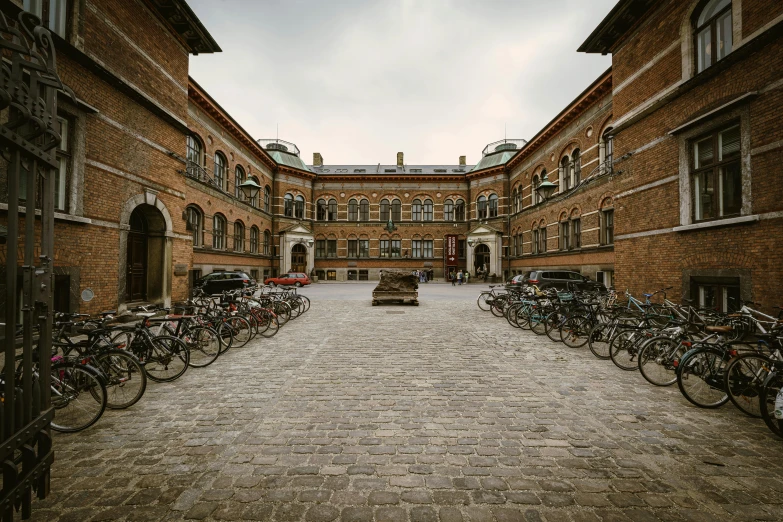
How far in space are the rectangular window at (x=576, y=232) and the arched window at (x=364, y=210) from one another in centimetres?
2177

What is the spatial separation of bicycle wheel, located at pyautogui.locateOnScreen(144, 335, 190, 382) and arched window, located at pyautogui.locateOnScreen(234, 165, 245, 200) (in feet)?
73.7

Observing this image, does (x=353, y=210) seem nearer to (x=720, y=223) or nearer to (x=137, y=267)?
(x=137, y=267)

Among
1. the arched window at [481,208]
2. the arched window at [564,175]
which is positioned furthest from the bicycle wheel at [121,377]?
the arched window at [481,208]

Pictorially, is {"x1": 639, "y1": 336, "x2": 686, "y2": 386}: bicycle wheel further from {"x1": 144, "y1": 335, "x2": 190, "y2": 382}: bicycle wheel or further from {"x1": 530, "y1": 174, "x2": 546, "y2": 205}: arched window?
{"x1": 530, "y1": 174, "x2": 546, "y2": 205}: arched window

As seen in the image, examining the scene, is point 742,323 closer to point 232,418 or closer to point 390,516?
point 390,516

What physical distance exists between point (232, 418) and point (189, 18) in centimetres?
1321

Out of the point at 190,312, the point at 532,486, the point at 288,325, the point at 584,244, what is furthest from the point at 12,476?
the point at 584,244

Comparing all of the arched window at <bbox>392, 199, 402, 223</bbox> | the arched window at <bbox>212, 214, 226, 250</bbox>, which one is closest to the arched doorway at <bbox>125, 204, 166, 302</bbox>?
the arched window at <bbox>212, 214, 226, 250</bbox>

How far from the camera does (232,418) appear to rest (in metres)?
4.03

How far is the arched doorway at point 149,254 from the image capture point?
11250 millimetres

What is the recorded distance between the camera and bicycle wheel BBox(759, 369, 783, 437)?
3494 mm

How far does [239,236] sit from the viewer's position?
26.6 metres

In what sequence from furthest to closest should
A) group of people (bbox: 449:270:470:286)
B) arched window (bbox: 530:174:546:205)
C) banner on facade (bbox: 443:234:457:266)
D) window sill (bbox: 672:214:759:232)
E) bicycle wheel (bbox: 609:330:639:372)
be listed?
banner on facade (bbox: 443:234:457:266) < group of people (bbox: 449:270:470:286) < arched window (bbox: 530:174:546:205) < window sill (bbox: 672:214:759:232) < bicycle wheel (bbox: 609:330:639:372)

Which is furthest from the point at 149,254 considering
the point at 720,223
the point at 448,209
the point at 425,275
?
the point at 448,209
